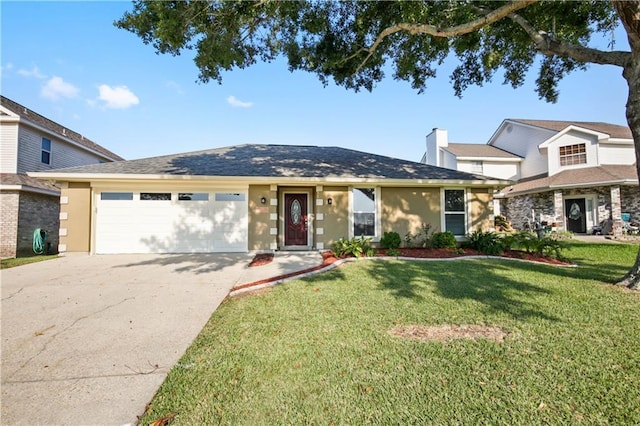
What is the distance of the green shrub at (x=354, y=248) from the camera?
849 cm

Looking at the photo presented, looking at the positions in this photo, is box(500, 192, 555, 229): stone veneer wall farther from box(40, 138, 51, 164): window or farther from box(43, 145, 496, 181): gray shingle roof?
box(40, 138, 51, 164): window

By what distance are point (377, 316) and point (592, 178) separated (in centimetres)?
1831

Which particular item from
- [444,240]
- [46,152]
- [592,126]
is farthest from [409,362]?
[592,126]

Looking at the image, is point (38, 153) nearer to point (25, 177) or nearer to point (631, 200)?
point (25, 177)

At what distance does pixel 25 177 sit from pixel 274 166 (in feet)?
33.6

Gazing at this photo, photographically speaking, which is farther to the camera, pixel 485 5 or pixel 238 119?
pixel 238 119

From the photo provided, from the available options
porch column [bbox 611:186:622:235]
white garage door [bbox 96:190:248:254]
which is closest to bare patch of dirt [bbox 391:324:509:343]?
white garage door [bbox 96:190:248:254]

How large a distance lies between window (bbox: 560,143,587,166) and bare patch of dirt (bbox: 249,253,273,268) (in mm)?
19688

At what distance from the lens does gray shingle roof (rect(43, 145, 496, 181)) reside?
9336mm

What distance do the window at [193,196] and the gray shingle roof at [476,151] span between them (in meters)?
18.1

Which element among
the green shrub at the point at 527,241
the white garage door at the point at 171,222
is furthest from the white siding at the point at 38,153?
the green shrub at the point at 527,241

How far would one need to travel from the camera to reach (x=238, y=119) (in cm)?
1364

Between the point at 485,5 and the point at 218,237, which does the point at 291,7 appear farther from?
the point at 218,237

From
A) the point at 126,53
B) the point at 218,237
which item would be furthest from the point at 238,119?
the point at 218,237
